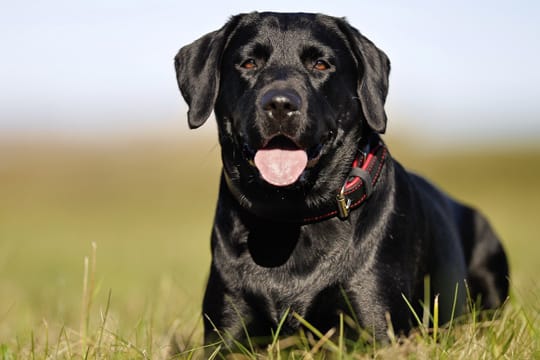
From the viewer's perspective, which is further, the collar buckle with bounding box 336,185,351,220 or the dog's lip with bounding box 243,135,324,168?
the collar buckle with bounding box 336,185,351,220

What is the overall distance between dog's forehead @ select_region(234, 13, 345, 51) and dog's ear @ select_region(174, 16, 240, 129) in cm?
10

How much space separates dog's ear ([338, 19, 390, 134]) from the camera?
4002 mm

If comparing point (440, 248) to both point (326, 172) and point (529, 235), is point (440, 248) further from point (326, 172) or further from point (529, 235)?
point (529, 235)

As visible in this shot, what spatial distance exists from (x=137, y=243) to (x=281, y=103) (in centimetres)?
1253

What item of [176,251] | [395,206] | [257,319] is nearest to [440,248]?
[395,206]

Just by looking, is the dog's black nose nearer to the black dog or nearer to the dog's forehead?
the black dog

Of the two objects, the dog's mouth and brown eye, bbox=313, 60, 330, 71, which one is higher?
brown eye, bbox=313, 60, 330, 71

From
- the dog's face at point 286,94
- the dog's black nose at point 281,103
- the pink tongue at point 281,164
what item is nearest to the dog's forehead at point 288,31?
the dog's face at point 286,94

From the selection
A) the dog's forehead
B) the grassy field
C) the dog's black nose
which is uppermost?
the dog's forehead

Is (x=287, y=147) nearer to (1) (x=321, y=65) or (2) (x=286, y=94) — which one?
(2) (x=286, y=94)

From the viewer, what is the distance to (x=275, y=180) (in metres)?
3.76

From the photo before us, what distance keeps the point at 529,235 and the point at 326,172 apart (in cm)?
1119

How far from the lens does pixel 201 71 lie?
4211mm

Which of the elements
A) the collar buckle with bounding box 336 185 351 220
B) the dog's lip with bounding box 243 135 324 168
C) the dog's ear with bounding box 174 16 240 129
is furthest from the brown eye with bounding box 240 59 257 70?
the collar buckle with bounding box 336 185 351 220
